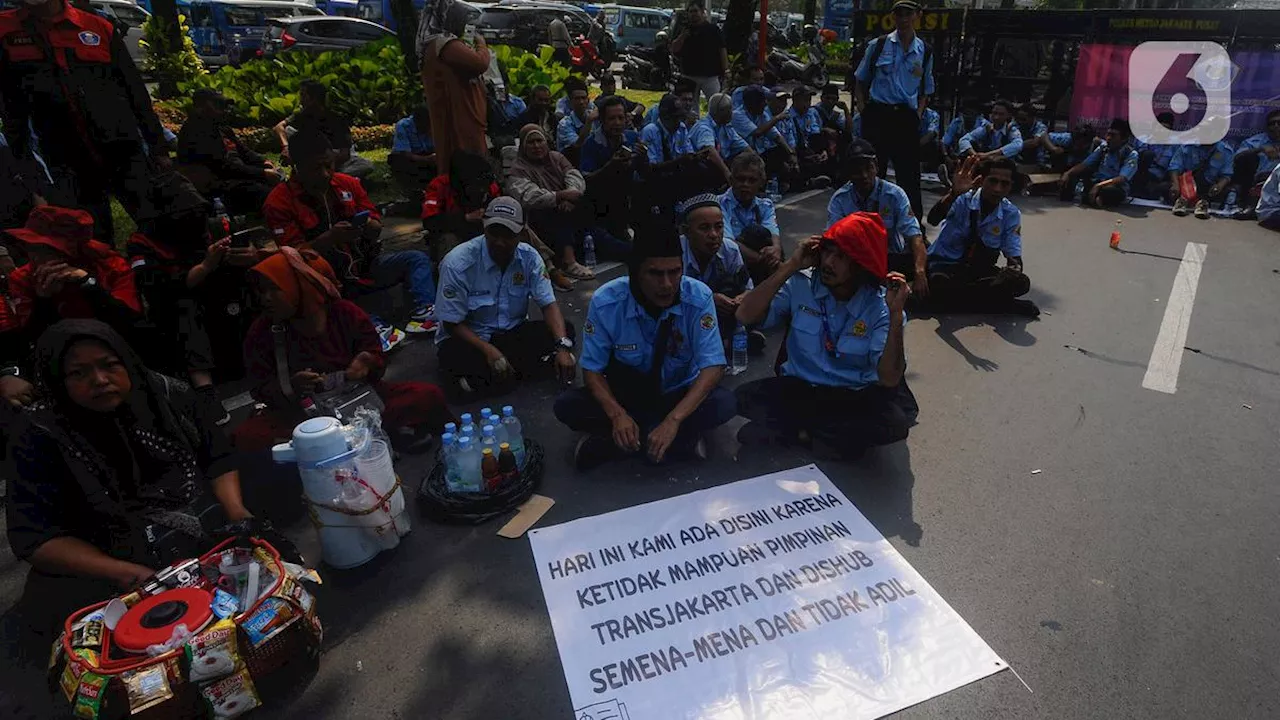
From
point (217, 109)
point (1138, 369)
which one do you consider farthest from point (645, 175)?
point (1138, 369)

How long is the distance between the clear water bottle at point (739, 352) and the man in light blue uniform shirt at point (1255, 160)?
786 centimetres

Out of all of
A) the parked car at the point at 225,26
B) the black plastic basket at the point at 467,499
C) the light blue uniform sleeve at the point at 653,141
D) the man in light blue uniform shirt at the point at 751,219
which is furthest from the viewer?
the parked car at the point at 225,26

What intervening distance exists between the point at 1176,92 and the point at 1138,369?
7.80 meters

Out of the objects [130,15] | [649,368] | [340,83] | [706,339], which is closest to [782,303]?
[706,339]

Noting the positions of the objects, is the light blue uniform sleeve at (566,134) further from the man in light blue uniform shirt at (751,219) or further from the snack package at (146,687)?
the snack package at (146,687)

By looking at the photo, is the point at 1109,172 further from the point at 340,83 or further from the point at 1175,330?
the point at 340,83

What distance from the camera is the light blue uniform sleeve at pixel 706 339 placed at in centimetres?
365

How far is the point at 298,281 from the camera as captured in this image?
3.55m

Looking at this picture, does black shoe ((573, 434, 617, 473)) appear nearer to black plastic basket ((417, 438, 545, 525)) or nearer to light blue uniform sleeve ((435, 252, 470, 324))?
black plastic basket ((417, 438, 545, 525))

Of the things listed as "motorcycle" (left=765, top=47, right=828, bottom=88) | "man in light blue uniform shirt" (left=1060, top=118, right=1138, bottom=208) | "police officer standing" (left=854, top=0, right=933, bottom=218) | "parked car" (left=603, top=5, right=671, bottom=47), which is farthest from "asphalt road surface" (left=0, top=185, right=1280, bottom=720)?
"parked car" (left=603, top=5, right=671, bottom=47)

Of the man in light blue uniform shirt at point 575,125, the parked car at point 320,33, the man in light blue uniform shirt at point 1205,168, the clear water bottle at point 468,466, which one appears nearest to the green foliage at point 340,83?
the man in light blue uniform shirt at point 575,125

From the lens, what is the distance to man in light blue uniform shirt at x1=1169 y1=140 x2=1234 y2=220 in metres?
8.87

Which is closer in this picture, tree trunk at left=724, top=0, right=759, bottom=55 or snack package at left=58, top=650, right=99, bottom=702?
snack package at left=58, top=650, right=99, bottom=702

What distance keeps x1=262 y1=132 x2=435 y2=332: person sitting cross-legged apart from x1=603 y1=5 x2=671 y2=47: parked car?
75.1 feet
